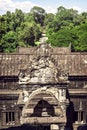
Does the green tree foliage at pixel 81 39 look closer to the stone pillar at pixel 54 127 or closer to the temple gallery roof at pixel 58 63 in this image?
the temple gallery roof at pixel 58 63

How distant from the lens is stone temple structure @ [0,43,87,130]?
37938mm

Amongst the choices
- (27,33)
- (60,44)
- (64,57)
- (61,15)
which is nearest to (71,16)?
(61,15)

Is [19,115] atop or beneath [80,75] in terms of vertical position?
beneath

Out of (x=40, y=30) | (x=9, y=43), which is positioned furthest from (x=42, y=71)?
(x=40, y=30)

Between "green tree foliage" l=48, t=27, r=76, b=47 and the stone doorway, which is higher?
"green tree foliage" l=48, t=27, r=76, b=47

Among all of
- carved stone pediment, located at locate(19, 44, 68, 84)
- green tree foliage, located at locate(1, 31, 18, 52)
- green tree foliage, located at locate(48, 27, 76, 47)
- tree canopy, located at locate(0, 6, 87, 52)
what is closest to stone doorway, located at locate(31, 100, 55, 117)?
carved stone pediment, located at locate(19, 44, 68, 84)

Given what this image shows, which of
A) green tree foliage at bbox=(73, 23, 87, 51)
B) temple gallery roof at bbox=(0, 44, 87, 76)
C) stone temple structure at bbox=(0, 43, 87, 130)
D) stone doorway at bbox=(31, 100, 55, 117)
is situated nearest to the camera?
stone temple structure at bbox=(0, 43, 87, 130)

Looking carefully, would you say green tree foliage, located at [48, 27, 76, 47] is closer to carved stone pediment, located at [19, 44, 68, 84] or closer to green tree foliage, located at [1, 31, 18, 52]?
green tree foliage, located at [1, 31, 18, 52]

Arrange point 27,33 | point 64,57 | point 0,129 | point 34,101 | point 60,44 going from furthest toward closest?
point 27,33 → point 60,44 → point 64,57 → point 0,129 → point 34,101

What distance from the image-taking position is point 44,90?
39375mm

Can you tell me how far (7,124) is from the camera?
42.4m

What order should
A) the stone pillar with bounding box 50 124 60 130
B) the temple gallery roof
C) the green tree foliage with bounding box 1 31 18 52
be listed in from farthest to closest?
1. the green tree foliage with bounding box 1 31 18 52
2. the temple gallery roof
3. the stone pillar with bounding box 50 124 60 130

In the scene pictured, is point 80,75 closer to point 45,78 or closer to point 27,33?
point 45,78

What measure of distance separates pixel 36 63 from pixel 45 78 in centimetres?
200
